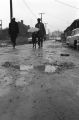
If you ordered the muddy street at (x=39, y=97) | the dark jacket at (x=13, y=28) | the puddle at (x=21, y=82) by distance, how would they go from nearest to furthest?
the muddy street at (x=39, y=97) → the puddle at (x=21, y=82) → the dark jacket at (x=13, y=28)

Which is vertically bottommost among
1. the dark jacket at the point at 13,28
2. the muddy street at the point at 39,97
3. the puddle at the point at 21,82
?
the muddy street at the point at 39,97

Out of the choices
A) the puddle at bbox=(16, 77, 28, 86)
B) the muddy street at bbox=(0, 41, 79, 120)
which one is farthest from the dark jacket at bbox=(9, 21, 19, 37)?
the puddle at bbox=(16, 77, 28, 86)

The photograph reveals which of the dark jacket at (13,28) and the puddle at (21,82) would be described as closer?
the puddle at (21,82)

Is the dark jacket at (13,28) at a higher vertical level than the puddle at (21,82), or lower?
higher

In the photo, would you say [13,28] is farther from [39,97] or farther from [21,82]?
[39,97]

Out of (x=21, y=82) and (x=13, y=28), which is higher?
(x=13, y=28)

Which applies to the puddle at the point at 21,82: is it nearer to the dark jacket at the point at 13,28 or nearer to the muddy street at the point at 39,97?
the muddy street at the point at 39,97

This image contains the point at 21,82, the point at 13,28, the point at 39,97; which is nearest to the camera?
the point at 39,97

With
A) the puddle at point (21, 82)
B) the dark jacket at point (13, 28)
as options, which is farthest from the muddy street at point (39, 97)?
the dark jacket at point (13, 28)

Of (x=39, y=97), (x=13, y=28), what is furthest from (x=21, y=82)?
(x=13, y=28)

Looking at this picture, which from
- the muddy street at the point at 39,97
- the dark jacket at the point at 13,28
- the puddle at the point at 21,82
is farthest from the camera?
the dark jacket at the point at 13,28

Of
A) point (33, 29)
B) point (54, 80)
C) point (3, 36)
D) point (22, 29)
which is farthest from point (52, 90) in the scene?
point (22, 29)

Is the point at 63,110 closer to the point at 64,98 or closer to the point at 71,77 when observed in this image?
the point at 64,98

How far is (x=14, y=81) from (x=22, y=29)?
88.8 m
